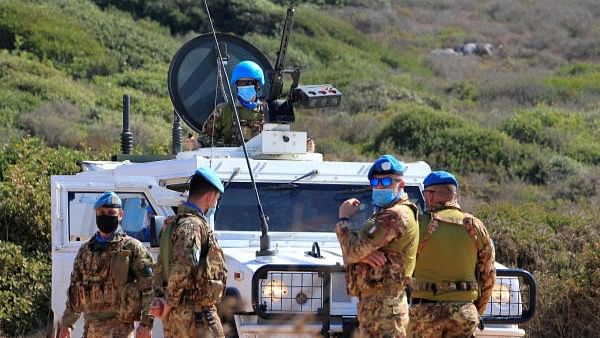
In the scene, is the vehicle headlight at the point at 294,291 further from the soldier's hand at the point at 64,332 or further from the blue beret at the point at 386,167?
the soldier's hand at the point at 64,332

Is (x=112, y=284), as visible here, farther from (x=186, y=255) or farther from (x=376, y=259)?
(x=376, y=259)

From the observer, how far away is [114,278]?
691 cm

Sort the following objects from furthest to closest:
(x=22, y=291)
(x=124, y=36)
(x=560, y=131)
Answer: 1. (x=124, y=36)
2. (x=560, y=131)
3. (x=22, y=291)

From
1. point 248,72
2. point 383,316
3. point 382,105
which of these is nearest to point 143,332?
point 383,316

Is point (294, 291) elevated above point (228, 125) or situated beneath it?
situated beneath

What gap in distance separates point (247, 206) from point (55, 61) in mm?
19924

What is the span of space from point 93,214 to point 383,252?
2539 millimetres

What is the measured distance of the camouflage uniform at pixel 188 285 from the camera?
612 centimetres

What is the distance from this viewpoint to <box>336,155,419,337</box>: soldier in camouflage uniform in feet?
20.6

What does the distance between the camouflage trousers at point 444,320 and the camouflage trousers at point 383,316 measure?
42cm

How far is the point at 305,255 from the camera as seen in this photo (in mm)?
7551

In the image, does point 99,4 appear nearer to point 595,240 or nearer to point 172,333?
point 595,240

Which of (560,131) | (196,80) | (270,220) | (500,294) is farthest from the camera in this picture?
(560,131)

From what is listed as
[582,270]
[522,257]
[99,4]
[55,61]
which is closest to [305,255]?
[582,270]
